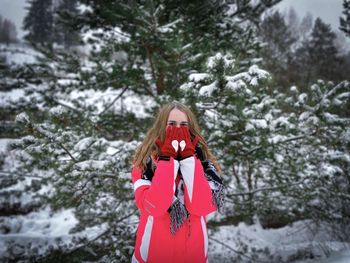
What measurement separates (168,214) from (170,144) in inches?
20.6

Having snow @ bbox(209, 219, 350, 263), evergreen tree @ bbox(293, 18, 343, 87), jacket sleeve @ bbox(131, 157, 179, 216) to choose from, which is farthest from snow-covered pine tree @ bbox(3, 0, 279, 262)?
evergreen tree @ bbox(293, 18, 343, 87)

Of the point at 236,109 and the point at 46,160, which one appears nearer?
the point at 46,160

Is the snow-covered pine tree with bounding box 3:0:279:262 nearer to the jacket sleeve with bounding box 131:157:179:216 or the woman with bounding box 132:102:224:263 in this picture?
the woman with bounding box 132:102:224:263

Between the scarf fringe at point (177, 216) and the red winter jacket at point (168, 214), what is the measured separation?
0.17 feet

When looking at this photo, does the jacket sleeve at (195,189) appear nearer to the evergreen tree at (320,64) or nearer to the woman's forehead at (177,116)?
the woman's forehead at (177,116)

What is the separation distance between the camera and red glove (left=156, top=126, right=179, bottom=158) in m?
1.97

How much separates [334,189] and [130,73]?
488 cm

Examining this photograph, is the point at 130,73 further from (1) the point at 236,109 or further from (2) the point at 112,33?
(1) the point at 236,109

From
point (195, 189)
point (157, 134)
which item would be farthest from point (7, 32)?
point (195, 189)

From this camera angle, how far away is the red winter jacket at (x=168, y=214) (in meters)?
1.85

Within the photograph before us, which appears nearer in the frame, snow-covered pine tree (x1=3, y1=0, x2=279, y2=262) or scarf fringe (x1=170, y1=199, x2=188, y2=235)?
scarf fringe (x1=170, y1=199, x2=188, y2=235)

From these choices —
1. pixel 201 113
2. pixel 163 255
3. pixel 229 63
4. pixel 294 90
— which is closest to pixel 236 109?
pixel 201 113

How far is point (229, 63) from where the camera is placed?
3016 mm

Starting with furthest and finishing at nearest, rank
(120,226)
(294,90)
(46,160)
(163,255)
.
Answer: (120,226) → (294,90) → (46,160) → (163,255)
